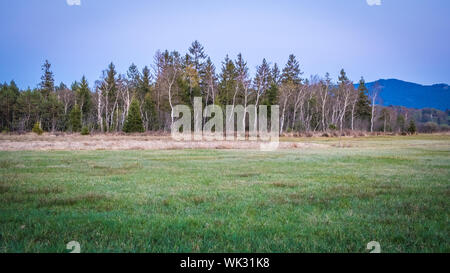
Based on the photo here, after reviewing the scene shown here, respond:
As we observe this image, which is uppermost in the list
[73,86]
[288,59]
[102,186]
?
[288,59]

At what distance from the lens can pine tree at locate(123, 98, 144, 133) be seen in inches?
2064

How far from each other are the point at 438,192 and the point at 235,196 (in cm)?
610

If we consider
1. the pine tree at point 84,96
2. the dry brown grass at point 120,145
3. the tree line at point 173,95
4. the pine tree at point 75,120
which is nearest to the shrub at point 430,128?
the tree line at point 173,95

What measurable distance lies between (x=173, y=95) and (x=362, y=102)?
5435cm

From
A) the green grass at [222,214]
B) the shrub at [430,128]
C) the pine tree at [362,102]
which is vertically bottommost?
the green grass at [222,214]

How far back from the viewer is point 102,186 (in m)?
9.13

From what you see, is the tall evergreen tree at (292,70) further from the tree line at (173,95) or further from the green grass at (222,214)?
the green grass at (222,214)

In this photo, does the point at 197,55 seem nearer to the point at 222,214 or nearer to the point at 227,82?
the point at 227,82

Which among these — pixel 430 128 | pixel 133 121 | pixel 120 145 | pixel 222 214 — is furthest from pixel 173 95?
pixel 430 128

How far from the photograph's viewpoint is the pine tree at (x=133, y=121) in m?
52.4

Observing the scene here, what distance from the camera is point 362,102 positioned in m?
78.2
